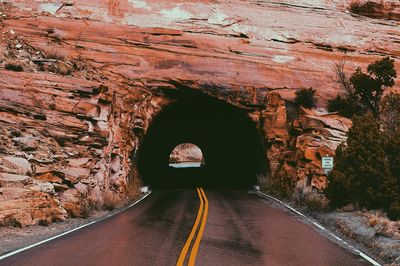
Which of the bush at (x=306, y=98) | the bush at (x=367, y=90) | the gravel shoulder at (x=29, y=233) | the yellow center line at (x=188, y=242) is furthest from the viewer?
the bush at (x=306, y=98)

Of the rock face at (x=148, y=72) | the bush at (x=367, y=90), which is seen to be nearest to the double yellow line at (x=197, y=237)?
the rock face at (x=148, y=72)

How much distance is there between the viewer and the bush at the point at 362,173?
14.8 metres

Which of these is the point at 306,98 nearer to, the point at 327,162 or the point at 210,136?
the point at 327,162

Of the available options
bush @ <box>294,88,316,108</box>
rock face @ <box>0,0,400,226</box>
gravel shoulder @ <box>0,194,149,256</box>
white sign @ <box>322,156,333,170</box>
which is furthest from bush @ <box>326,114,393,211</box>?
bush @ <box>294,88,316,108</box>

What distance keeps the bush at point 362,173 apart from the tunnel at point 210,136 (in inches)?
491

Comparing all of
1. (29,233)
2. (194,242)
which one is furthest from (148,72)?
(194,242)

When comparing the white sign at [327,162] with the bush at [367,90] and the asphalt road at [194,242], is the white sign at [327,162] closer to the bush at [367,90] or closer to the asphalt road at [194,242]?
the asphalt road at [194,242]

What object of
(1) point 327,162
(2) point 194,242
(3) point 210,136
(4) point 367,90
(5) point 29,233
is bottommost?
(3) point 210,136

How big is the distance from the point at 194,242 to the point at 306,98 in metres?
18.7

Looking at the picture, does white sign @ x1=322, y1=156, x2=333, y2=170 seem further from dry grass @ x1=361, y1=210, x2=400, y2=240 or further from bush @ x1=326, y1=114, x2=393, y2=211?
dry grass @ x1=361, y1=210, x2=400, y2=240

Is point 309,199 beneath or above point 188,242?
beneath

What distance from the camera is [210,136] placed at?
44.6m

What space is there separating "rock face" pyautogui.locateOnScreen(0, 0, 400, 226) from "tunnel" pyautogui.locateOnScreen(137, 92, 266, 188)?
181cm

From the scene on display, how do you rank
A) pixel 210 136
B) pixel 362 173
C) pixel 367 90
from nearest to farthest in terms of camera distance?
pixel 362 173 → pixel 367 90 → pixel 210 136
